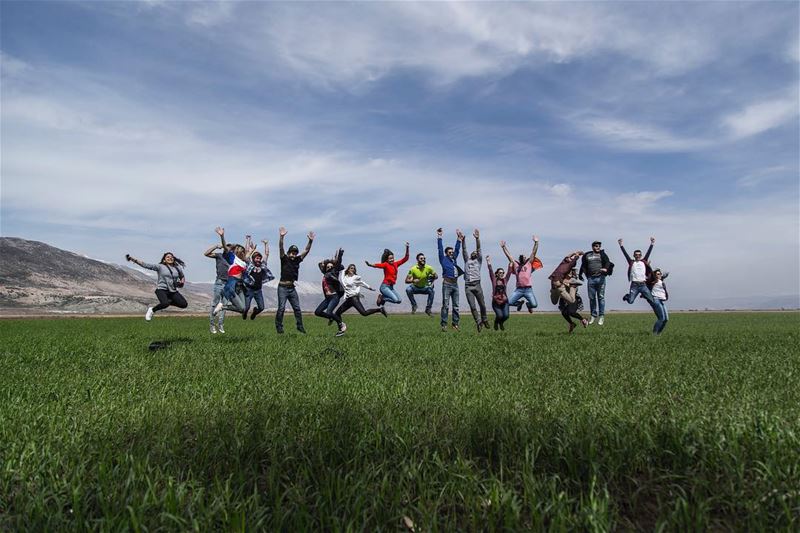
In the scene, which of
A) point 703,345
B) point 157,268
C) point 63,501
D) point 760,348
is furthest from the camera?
point 157,268

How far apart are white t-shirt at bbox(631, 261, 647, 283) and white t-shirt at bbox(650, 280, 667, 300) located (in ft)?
6.30

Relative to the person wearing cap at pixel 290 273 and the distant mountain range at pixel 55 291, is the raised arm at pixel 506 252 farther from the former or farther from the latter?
the distant mountain range at pixel 55 291

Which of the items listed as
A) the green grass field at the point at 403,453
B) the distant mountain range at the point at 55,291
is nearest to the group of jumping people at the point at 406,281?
the green grass field at the point at 403,453

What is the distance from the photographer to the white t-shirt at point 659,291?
14.0 metres

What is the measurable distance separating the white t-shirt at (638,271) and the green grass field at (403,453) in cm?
1023

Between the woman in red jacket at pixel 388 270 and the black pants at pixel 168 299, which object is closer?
the black pants at pixel 168 299

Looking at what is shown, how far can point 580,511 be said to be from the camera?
8.50 ft

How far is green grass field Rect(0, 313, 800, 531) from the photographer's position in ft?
8.70

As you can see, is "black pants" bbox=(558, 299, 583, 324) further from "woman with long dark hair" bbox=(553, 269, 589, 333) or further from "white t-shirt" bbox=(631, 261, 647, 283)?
"white t-shirt" bbox=(631, 261, 647, 283)

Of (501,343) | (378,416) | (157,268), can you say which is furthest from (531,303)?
(378,416)

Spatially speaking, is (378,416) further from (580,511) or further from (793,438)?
(793,438)

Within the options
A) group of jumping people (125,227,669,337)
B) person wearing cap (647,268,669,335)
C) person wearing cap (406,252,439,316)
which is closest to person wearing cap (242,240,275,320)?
group of jumping people (125,227,669,337)

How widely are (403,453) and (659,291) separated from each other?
12888 millimetres

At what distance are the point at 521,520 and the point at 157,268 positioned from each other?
13.8m
